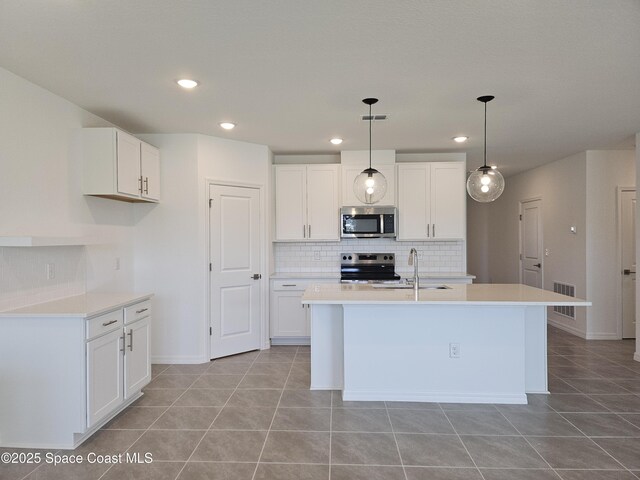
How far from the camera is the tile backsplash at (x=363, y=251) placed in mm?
5406

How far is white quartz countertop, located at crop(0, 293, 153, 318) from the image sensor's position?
8.26 ft

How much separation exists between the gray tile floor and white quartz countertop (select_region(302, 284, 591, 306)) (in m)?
0.87

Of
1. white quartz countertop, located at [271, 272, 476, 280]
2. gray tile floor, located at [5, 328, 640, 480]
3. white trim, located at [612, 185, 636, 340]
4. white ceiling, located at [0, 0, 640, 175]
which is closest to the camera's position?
white ceiling, located at [0, 0, 640, 175]

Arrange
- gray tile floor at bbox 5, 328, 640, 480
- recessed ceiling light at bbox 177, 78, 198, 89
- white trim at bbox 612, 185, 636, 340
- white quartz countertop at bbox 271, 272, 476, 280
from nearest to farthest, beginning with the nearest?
1. gray tile floor at bbox 5, 328, 640, 480
2. recessed ceiling light at bbox 177, 78, 198, 89
3. white quartz countertop at bbox 271, 272, 476, 280
4. white trim at bbox 612, 185, 636, 340

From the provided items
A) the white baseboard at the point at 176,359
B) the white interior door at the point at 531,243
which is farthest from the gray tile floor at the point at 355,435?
the white interior door at the point at 531,243

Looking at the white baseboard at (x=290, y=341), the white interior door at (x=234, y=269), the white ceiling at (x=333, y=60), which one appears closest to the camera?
the white ceiling at (x=333, y=60)

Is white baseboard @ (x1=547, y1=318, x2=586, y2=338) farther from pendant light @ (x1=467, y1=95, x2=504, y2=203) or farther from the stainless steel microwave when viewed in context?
pendant light @ (x1=467, y1=95, x2=504, y2=203)

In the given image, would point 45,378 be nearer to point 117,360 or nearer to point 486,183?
point 117,360

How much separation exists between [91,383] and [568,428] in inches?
130

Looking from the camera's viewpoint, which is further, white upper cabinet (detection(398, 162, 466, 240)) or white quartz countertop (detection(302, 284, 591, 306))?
white upper cabinet (detection(398, 162, 466, 240))

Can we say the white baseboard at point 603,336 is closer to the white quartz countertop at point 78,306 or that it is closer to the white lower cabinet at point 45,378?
the white quartz countertop at point 78,306

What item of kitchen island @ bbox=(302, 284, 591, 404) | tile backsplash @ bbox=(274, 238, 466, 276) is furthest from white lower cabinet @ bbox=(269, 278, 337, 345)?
kitchen island @ bbox=(302, 284, 591, 404)

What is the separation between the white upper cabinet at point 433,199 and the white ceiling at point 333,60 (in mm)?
1031

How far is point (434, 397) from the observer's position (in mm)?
3260
